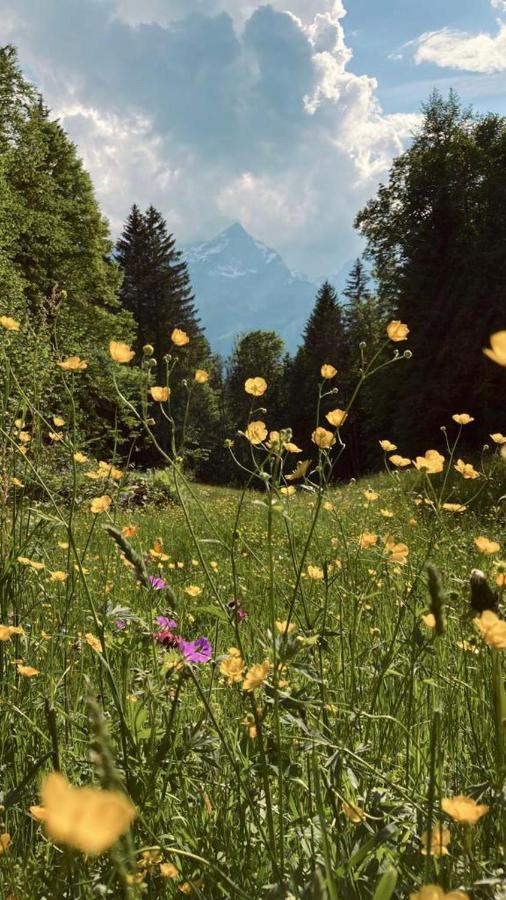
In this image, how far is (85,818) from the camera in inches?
10.9

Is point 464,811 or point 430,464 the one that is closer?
point 464,811

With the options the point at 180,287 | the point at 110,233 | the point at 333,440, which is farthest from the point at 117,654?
the point at 180,287

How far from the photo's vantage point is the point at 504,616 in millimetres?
1002

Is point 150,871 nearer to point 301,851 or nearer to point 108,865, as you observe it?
point 108,865

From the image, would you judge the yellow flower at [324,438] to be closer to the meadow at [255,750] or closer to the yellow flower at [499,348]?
the meadow at [255,750]

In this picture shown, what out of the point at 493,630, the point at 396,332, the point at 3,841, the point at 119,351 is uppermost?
the point at 396,332

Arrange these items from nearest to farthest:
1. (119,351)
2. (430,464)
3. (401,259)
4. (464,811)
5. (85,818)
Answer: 1. (85,818)
2. (464,811)
3. (119,351)
4. (430,464)
5. (401,259)

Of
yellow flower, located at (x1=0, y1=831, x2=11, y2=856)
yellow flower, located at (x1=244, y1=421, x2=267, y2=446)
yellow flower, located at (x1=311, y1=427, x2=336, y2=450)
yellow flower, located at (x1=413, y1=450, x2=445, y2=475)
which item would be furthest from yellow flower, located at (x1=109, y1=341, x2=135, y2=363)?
yellow flower, located at (x1=0, y1=831, x2=11, y2=856)

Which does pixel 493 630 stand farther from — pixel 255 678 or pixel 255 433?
pixel 255 433

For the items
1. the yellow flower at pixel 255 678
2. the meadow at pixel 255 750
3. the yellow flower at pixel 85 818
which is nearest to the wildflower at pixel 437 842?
the meadow at pixel 255 750

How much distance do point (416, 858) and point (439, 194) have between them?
64.5 feet

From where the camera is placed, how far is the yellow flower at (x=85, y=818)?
0.26 meters

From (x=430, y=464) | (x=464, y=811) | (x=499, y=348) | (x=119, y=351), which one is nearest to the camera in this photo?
(x=499, y=348)

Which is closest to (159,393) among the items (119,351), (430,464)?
(119,351)
